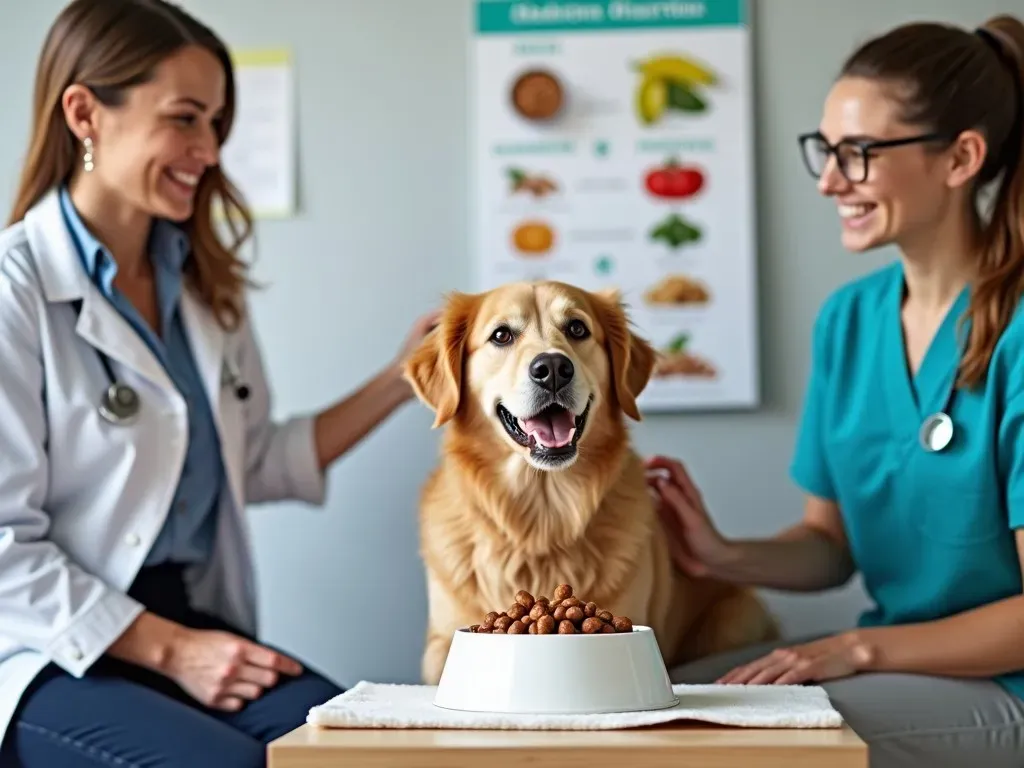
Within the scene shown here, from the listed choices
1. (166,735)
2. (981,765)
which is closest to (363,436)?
(166,735)

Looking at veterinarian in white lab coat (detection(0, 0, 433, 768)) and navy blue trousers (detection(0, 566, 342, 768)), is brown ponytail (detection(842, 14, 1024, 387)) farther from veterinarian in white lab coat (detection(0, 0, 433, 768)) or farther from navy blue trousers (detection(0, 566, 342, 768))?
navy blue trousers (detection(0, 566, 342, 768))

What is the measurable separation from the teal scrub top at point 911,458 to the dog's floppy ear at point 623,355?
360mm

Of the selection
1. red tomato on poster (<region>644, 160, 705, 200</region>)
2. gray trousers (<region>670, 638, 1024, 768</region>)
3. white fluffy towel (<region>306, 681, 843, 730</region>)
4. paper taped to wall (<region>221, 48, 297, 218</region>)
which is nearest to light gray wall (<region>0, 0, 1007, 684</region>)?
paper taped to wall (<region>221, 48, 297, 218</region>)

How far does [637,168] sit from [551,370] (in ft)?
2.98

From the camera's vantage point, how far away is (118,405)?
1.75m

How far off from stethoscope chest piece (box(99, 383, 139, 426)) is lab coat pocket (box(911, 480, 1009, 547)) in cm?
119

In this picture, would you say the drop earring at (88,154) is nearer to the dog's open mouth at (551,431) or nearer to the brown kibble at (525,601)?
the dog's open mouth at (551,431)

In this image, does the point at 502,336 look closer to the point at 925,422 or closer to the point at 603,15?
the point at 925,422

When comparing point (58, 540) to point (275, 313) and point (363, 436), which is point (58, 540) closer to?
point (363, 436)

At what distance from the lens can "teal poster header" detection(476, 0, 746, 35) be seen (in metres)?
2.35

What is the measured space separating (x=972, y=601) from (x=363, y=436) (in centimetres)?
105

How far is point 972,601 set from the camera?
175cm

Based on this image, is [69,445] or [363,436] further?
[363,436]

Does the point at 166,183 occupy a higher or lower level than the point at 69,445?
higher
